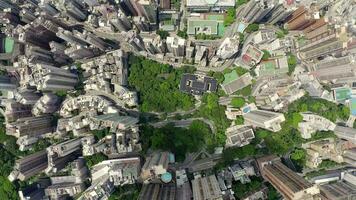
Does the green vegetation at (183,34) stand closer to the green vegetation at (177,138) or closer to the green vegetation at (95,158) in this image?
the green vegetation at (177,138)

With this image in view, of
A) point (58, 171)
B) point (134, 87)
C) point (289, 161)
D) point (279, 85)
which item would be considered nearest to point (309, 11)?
point (279, 85)

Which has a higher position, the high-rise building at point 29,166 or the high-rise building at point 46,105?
the high-rise building at point 46,105

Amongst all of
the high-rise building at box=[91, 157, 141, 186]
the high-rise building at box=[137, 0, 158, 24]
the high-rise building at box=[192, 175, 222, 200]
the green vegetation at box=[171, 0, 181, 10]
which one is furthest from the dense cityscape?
the green vegetation at box=[171, 0, 181, 10]

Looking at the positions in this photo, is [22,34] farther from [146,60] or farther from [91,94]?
[146,60]

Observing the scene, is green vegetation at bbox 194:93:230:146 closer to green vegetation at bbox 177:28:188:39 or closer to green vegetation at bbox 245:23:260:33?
green vegetation at bbox 177:28:188:39

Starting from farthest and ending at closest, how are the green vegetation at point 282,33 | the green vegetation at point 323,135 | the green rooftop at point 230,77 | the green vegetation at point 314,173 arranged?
the green vegetation at point 282,33, the green rooftop at point 230,77, the green vegetation at point 323,135, the green vegetation at point 314,173

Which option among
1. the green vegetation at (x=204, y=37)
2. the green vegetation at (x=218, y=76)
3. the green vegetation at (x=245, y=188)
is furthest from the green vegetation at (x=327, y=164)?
the green vegetation at (x=204, y=37)
